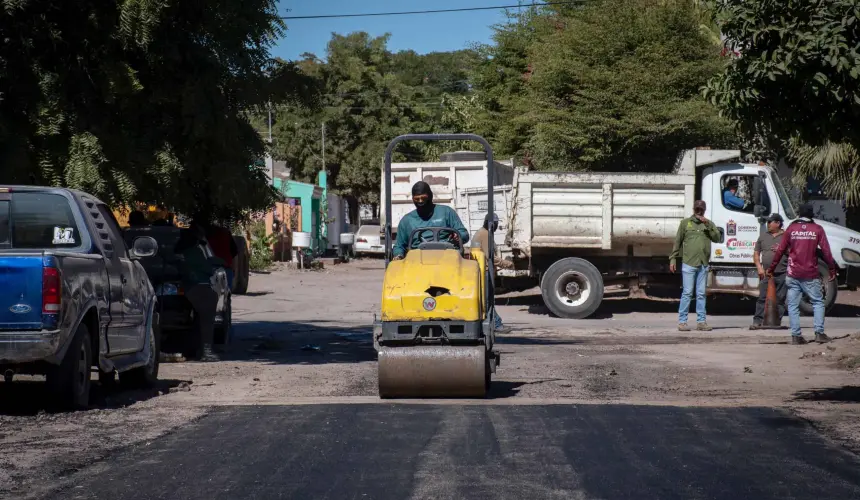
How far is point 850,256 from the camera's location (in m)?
22.1

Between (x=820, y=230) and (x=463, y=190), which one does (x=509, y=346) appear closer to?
(x=820, y=230)

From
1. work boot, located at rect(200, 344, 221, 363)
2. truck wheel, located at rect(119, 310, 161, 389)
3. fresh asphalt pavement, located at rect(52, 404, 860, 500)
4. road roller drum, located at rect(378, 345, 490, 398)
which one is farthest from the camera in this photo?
work boot, located at rect(200, 344, 221, 363)

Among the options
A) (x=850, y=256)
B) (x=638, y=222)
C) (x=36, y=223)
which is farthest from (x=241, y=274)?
(x=36, y=223)

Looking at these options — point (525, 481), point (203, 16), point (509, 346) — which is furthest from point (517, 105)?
point (525, 481)

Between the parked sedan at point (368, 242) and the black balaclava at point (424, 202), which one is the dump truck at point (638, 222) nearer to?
the black balaclava at point (424, 202)

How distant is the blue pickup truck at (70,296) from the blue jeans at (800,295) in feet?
29.4

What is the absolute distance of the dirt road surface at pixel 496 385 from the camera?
829 cm

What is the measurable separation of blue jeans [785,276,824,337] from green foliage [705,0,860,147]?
6.87 meters

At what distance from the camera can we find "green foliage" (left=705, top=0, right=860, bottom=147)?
9.15m

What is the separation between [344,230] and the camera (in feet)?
218

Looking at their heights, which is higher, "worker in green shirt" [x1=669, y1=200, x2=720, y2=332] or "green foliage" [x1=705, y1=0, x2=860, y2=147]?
"green foliage" [x1=705, y1=0, x2=860, y2=147]

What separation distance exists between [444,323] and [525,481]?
381 cm

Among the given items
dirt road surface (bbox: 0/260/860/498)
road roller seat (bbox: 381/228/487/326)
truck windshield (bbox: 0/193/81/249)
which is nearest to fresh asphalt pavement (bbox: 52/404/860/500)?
dirt road surface (bbox: 0/260/860/498)

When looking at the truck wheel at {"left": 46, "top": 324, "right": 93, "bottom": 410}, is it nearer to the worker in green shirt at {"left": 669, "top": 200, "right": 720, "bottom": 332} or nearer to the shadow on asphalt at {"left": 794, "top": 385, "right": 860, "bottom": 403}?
the shadow on asphalt at {"left": 794, "top": 385, "right": 860, "bottom": 403}
